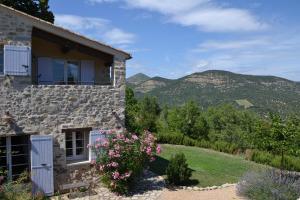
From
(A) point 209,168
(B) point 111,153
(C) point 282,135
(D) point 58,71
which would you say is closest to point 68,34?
(D) point 58,71

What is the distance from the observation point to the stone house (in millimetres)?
13406

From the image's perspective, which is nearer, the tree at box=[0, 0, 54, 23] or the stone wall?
the stone wall

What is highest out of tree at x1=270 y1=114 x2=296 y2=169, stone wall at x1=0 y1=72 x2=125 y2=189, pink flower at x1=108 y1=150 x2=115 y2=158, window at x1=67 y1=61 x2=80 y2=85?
window at x1=67 y1=61 x2=80 y2=85

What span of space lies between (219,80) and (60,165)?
14542cm

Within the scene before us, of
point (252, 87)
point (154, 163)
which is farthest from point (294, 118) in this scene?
point (252, 87)

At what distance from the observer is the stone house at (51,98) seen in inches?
528

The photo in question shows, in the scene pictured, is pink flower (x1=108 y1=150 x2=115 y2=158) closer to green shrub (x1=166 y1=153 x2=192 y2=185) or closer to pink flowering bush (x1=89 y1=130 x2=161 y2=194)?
pink flowering bush (x1=89 y1=130 x2=161 y2=194)

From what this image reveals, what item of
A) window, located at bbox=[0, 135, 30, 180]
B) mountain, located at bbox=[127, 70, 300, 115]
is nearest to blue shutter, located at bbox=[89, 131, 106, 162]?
window, located at bbox=[0, 135, 30, 180]

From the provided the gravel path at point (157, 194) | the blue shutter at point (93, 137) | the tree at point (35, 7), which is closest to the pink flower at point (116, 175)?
the gravel path at point (157, 194)

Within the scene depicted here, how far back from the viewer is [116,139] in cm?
1507

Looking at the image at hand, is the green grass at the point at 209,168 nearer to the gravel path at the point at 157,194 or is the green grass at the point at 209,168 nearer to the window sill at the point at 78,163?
the gravel path at the point at 157,194

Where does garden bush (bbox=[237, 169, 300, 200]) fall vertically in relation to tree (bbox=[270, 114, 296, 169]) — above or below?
below

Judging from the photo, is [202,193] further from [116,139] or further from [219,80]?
[219,80]

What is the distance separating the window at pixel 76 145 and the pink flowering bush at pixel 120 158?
71 centimetres
